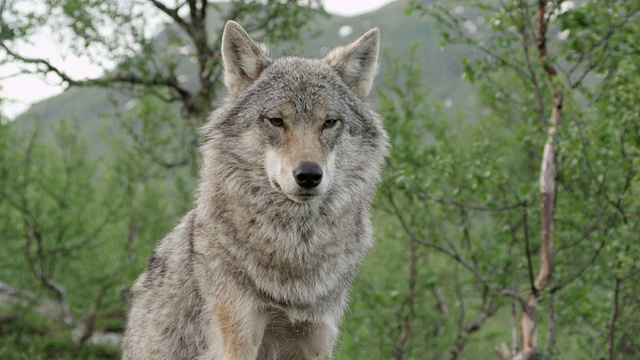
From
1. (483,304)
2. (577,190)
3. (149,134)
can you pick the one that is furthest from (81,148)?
(577,190)

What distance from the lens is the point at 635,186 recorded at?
259 inches

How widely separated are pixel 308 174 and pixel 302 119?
0.47 m

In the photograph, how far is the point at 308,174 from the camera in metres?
4.09

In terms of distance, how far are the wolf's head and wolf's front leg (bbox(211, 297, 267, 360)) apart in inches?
31.3

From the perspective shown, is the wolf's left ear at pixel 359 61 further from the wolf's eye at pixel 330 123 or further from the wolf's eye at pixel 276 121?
the wolf's eye at pixel 276 121

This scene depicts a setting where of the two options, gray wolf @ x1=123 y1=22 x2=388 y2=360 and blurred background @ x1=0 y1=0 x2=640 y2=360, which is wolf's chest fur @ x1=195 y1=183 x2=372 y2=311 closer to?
gray wolf @ x1=123 y1=22 x2=388 y2=360

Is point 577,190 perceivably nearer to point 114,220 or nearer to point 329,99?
point 329,99

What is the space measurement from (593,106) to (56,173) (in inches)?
797

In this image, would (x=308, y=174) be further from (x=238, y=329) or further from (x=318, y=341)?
(x=318, y=341)

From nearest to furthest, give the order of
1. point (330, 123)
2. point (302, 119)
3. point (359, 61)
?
point (302, 119), point (330, 123), point (359, 61)

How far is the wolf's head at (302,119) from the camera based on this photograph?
14.0 feet

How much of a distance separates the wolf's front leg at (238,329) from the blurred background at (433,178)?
2.00 meters

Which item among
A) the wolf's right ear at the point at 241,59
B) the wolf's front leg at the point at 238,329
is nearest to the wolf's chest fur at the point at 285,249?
the wolf's front leg at the point at 238,329

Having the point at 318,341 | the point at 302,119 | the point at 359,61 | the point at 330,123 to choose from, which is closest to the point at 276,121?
the point at 302,119
